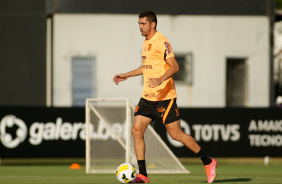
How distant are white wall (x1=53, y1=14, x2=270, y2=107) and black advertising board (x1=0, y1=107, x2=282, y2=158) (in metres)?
4.37

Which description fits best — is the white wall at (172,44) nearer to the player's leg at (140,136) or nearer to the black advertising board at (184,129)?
the black advertising board at (184,129)

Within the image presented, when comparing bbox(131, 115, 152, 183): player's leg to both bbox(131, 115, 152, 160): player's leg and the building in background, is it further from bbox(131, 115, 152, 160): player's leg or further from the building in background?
the building in background

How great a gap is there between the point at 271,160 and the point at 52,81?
7.08 meters

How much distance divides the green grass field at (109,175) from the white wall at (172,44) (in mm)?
4558

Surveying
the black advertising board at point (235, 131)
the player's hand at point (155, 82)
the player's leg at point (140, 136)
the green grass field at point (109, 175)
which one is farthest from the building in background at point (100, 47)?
the player's hand at point (155, 82)

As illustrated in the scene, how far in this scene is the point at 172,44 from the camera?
22.0 meters

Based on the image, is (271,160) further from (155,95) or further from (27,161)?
(155,95)

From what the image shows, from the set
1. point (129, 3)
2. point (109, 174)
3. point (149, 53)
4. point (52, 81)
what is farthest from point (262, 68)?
point (149, 53)

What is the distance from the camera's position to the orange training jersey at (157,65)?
10711 mm

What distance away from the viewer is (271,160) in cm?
1794

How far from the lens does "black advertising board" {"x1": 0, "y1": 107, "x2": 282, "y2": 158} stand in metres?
17.4

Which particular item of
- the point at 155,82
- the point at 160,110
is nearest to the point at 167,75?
the point at 155,82

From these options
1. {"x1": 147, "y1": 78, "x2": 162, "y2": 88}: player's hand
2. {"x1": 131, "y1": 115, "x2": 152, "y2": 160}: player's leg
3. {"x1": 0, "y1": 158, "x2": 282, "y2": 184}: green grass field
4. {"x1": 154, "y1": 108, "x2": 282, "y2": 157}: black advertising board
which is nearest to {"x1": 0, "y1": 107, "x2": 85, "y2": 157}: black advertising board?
{"x1": 0, "y1": 158, "x2": 282, "y2": 184}: green grass field

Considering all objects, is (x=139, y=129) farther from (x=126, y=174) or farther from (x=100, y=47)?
(x=100, y=47)
